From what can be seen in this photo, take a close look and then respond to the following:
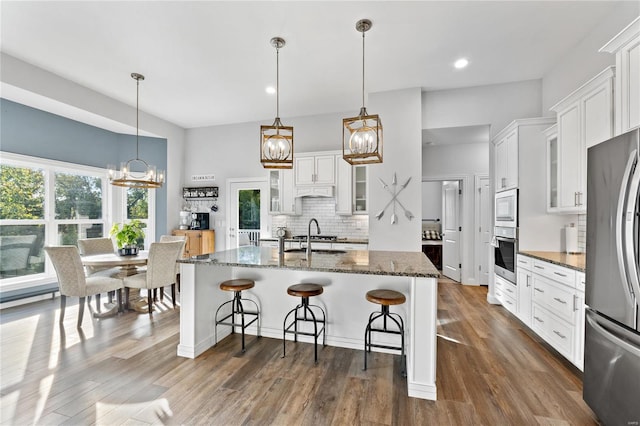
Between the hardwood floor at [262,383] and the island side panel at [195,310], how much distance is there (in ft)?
0.37

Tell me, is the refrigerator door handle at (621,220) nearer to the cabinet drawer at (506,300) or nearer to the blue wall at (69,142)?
the cabinet drawer at (506,300)

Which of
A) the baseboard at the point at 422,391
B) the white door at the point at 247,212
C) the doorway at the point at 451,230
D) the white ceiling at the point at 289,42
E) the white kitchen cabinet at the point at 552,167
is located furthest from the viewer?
the white door at the point at 247,212

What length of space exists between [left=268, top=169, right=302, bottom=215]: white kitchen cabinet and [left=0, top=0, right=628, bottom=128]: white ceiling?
4.70ft

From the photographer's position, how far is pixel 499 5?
2.65 meters

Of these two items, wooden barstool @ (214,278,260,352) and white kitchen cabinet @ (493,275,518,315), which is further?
white kitchen cabinet @ (493,275,518,315)

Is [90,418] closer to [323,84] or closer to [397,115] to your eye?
[323,84]

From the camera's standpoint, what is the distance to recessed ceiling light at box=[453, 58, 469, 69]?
3.59 m

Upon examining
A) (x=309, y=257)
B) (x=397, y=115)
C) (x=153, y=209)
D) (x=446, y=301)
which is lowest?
(x=446, y=301)

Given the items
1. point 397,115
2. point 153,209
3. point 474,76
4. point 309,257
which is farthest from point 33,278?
point 474,76

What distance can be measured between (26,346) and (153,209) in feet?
11.2

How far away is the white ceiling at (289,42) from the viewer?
2691mm

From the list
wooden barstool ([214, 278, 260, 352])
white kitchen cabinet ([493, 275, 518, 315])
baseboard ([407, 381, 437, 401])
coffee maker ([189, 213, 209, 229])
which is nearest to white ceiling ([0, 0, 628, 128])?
coffee maker ([189, 213, 209, 229])

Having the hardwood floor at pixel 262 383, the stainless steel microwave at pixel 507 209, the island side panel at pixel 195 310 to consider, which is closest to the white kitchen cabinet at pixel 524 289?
the hardwood floor at pixel 262 383

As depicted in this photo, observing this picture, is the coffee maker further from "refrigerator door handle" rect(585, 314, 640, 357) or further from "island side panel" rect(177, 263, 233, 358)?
"refrigerator door handle" rect(585, 314, 640, 357)
